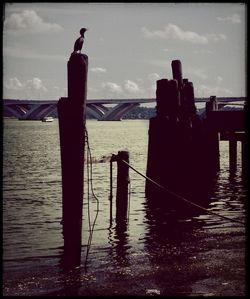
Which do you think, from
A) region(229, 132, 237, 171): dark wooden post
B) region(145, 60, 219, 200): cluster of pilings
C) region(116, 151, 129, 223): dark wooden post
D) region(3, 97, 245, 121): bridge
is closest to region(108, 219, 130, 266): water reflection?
region(116, 151, 129, 223): dark wooden post

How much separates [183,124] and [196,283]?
916 cm

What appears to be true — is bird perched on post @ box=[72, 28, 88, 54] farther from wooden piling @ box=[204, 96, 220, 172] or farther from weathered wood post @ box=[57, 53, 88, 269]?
wooden piling @ box=[204, 96, 220, 172]

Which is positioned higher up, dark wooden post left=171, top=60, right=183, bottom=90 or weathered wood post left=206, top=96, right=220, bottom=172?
dark wooden post left=171, top=60, right=183, bottom=90

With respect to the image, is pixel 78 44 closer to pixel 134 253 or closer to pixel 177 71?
pixel 134 253

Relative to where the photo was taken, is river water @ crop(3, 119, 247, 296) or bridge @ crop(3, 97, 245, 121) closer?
river water @ crop(3, 119, 247, 296)

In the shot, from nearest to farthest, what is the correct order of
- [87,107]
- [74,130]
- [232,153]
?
1. [74,130]
2. [232,153]
3. [87,107]

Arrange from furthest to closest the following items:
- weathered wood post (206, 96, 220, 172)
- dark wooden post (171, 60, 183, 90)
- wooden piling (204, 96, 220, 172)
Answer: weathered wood post (206, 96, 220, 172) → wooden piling (204, 96, 220, 172) → dark wooden post (171, 60, 183, 90)

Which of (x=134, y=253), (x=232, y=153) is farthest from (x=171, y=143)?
(x=232, y=153)

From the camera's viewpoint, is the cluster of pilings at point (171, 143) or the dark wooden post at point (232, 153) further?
the dark wooden post at point (232, 153)

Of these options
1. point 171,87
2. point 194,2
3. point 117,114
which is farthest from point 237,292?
point 117,114

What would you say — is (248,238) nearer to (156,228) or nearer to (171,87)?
(156,228)

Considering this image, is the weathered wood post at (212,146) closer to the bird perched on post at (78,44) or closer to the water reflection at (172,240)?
the water reflection at (172,240)

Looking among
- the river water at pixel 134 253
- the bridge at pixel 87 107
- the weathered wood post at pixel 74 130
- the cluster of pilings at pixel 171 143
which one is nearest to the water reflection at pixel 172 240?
the river water at pixel 134 253

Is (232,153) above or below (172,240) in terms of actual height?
above
